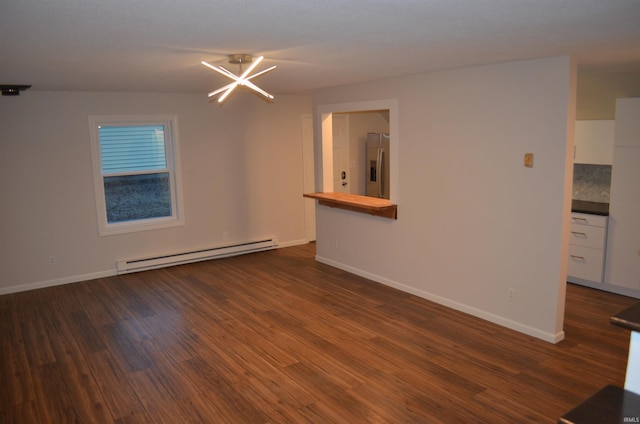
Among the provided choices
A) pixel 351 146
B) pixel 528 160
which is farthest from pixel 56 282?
pixel 528 160

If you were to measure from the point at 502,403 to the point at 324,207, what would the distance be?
3.88 metres

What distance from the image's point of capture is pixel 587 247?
529 centimetres

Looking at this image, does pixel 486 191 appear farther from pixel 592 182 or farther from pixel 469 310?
pixel 592 182

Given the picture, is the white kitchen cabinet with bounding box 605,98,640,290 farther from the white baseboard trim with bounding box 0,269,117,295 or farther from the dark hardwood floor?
the white baseboard trim with bounding box 0,269,117,295

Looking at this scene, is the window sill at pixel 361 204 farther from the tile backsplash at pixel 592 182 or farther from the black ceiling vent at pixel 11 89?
the black ceiling vent at pixel 11 89

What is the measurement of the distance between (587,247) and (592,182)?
1.03 meters

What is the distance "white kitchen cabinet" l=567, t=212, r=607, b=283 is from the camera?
5184 mm

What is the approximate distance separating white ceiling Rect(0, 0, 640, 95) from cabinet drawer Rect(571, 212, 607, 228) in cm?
160

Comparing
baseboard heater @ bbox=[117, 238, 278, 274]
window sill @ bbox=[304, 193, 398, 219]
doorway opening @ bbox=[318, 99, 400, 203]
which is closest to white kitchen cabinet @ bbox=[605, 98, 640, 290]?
window sill @ bbox=[304, 193, 398, 219]

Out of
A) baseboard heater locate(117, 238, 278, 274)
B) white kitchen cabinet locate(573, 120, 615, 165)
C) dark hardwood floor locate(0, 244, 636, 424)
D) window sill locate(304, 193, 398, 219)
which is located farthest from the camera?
baseboard heater locate(117, 238, 278, 274)

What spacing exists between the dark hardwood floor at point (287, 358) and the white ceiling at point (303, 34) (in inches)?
92.4

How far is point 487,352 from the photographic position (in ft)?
12.9

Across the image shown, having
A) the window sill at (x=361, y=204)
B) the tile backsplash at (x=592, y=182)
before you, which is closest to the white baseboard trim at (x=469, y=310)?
the window sill at (x=361, y=204)

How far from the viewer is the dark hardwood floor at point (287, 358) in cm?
322
